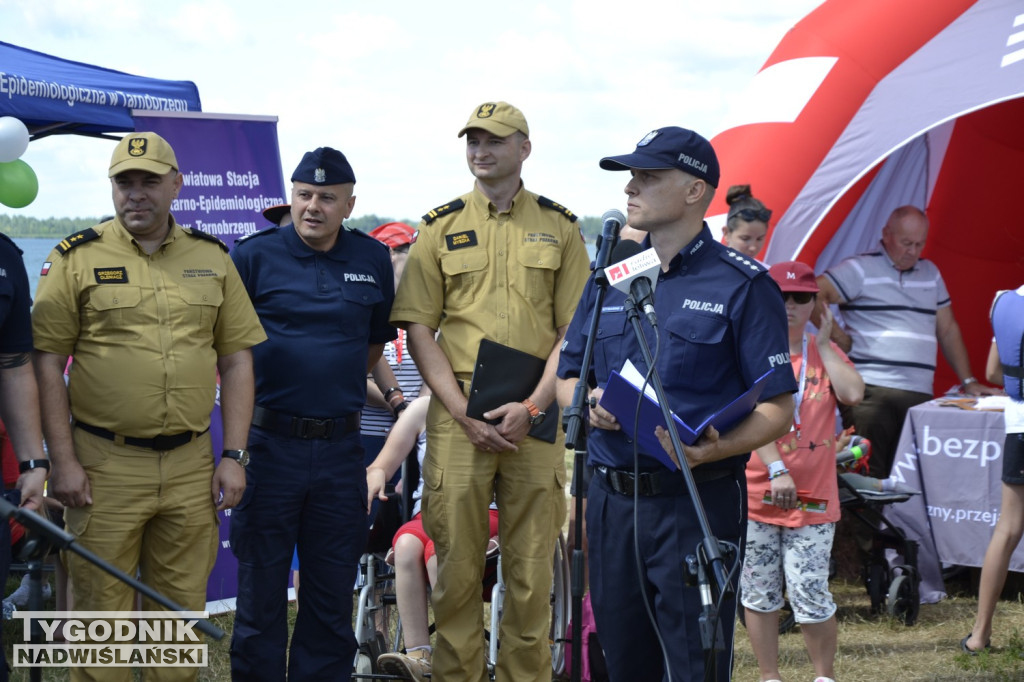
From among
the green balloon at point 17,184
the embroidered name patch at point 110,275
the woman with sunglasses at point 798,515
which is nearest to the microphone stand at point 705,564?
the embroidered name patch at point 110,275

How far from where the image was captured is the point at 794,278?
483cm

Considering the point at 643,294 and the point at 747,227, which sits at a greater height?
the point at 747,227

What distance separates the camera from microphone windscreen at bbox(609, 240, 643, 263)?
297 cm

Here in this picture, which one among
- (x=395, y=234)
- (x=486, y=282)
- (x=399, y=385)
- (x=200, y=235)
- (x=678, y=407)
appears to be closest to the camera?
(x=678, y=407)

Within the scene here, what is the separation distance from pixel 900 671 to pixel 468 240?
9.74 feet

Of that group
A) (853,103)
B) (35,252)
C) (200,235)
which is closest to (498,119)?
(200,235)

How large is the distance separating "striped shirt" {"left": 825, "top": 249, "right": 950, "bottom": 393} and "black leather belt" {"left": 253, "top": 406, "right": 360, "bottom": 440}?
3919 millimetres

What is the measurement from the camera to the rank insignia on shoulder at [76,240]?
3740 millimetres

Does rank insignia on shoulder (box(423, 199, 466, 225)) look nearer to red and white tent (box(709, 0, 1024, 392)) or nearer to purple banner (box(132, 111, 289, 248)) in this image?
purple banner (box(132, 111, 289, 248))

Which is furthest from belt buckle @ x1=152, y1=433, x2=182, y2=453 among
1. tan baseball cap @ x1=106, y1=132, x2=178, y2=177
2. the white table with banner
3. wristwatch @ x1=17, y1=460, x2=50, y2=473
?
the white table with banner

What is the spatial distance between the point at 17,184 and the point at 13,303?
2696 mm

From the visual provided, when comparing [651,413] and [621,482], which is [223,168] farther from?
[651,413]

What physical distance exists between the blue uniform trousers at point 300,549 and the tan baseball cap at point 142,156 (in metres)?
1.03

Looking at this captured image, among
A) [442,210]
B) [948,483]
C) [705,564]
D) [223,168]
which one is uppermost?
[223,168]
